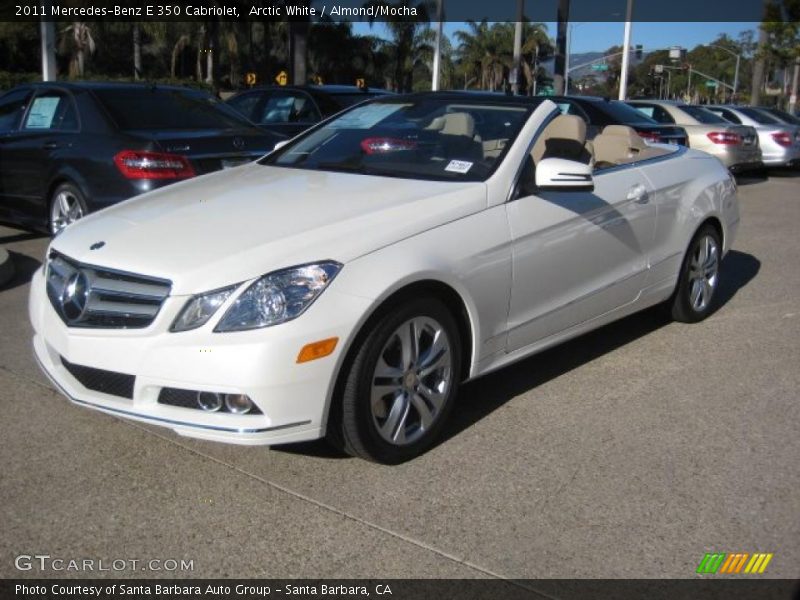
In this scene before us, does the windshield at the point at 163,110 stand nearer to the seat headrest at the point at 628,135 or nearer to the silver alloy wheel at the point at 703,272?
the seat headrest at the point at 628,135

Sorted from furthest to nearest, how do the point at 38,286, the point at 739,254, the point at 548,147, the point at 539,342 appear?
the point at 739,254 → the point at 548,147 → the point at 539,342 → the point at 38,286

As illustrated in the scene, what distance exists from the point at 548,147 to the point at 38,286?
2.72 metres

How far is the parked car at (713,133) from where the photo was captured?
1579 cm

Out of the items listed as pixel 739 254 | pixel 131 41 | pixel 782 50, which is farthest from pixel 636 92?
pixel 739 254

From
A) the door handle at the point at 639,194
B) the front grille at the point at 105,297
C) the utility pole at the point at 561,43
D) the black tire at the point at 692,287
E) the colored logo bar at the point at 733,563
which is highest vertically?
the utility pole at the point at 561,43

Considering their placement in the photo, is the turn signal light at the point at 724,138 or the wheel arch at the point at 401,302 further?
the turn signal light at the point at 724,138

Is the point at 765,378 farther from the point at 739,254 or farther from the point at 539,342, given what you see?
the point at 739,254

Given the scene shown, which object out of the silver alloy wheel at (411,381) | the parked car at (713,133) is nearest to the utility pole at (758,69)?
the parked car at (713,133)

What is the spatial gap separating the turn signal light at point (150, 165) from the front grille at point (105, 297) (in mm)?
3120

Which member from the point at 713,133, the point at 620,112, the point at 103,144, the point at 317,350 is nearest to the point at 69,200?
the point at 103,144

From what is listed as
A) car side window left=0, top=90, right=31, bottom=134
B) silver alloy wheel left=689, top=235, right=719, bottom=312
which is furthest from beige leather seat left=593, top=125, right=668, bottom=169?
car side window left=0, top=90, right=31, bottom=134

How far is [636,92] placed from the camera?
112m

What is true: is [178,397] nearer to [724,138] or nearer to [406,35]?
[724,138]

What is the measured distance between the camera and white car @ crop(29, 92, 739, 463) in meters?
3.34
